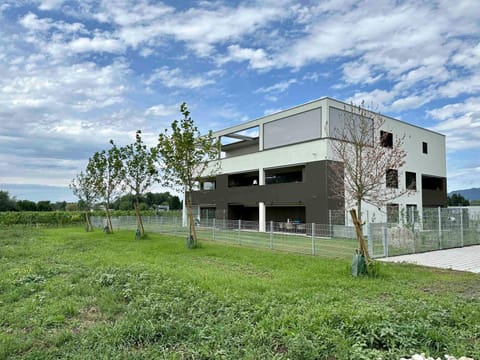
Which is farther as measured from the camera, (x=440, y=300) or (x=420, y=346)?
(x=440, y=300)

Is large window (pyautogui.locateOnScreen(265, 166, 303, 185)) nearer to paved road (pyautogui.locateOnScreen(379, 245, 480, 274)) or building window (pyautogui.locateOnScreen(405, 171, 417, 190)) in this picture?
building window (pyautogui.locateOnScreen(405, 171, 417, 190))

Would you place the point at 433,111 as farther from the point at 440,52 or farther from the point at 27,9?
the point at 27,9

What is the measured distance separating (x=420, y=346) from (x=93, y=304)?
4.77 metres

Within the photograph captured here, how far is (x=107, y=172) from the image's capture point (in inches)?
827

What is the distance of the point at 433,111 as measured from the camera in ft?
59.3

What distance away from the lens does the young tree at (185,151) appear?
42.7 feet

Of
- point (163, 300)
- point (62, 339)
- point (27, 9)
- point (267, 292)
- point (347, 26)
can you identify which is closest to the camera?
point (62, 339)

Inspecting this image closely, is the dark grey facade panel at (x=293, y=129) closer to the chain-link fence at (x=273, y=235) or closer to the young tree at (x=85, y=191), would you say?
the chain-link fence at (x=273, y=235)

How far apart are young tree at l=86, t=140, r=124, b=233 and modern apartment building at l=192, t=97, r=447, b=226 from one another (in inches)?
384

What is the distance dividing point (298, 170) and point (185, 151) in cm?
1238

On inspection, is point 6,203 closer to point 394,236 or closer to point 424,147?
point 394,236

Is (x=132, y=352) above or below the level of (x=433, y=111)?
below

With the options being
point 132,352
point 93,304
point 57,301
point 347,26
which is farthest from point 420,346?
point 347,26

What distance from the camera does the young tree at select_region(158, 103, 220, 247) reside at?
13.0 m
